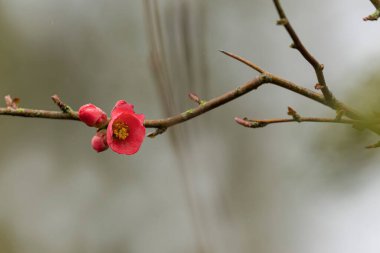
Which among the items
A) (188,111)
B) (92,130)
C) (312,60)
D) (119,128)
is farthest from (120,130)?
(92,130)

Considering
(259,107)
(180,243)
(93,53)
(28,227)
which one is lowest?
(180,243)

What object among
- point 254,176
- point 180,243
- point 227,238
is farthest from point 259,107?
point 227,238

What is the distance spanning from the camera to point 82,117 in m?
0.82

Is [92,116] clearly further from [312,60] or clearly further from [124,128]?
[312,60]

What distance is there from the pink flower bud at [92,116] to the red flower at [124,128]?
0.01 metres

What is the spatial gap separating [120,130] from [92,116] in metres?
0.05

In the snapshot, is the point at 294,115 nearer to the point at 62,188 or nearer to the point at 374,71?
the point at 374,71

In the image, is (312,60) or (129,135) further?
(129,135)

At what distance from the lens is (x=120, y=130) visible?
2.84 ft

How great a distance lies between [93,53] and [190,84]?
3507 mm

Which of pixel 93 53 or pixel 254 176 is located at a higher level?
pixel 93 53

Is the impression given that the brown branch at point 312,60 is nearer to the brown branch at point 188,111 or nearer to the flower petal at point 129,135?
the brown branch at point 188,111

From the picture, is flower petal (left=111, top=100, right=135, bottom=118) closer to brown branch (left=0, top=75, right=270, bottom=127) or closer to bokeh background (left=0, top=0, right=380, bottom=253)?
brown branch (left=0, top=75, right=270, bottom=127)

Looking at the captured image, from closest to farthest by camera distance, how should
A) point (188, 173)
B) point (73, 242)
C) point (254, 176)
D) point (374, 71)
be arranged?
point (374, 71)
point (188, 173)
point (254, 176)
point (73, 242)
